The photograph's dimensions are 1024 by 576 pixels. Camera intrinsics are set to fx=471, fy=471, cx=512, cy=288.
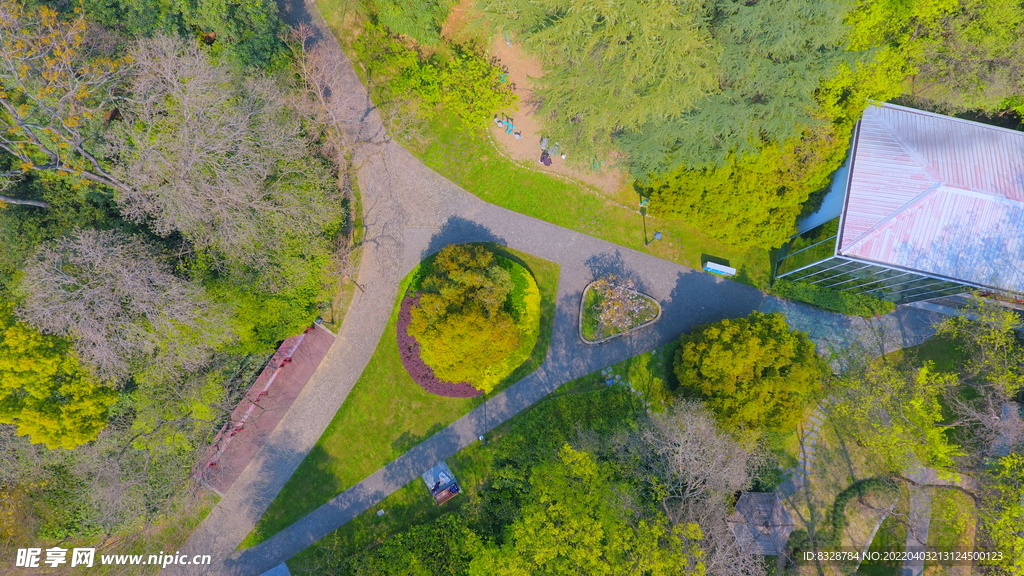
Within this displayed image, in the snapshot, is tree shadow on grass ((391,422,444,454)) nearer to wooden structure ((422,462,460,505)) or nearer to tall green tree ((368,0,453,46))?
wooden structure ((422,462,460,505))

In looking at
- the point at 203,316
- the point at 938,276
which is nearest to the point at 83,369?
the point at 203,316

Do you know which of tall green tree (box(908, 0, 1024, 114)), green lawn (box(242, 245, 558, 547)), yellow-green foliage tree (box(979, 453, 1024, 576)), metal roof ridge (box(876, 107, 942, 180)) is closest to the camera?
yellow-green foliage tree (box(979, 453, 1024, 576))

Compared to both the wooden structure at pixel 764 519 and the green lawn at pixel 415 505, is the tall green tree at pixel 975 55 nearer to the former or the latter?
the green lawn at pixel 415 505

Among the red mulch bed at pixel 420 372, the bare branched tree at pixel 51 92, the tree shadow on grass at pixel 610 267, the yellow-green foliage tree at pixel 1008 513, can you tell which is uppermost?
the tree shadow on grass at pixel 610 267

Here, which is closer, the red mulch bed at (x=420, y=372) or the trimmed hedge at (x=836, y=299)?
the trimmed hedge at (x=836, y=299)

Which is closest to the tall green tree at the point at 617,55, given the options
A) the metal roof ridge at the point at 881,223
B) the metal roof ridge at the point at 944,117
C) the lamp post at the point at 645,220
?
the lamp post at the point at 645,220

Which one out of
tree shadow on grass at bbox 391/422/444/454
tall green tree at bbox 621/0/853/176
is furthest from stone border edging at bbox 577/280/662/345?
tree shadow on grass at bbox 391/422/444/454

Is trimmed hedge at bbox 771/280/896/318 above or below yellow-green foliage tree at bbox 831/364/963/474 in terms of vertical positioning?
above
